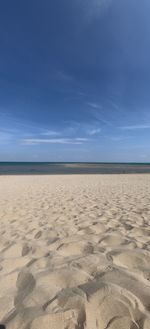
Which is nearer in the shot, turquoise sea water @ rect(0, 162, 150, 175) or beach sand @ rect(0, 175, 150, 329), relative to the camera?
beach sand @ rect(0, 175, 150, 329)

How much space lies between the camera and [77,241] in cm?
359

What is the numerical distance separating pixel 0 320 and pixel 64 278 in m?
0.84

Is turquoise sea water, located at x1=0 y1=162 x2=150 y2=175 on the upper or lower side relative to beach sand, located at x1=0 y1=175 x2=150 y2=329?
upper

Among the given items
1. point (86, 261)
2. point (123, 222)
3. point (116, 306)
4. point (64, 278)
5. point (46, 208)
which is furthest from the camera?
point (46, 208)

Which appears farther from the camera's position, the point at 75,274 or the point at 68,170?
the point at 68,170

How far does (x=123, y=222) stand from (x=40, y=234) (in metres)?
2.06

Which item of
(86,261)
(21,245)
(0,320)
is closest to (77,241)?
(86,261)

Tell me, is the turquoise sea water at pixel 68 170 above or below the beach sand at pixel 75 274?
above

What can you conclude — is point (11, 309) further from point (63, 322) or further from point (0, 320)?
point (63, 322)

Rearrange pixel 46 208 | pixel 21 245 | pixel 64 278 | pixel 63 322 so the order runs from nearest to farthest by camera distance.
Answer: pixel 63 322
pixel 64 278
pixel 21 245
pixel 46 208

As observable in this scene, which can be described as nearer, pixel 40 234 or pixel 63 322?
pixel 63 322

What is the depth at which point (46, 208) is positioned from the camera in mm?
6434

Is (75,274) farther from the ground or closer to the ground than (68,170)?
closer to the ground

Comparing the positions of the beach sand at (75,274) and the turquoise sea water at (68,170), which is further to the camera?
the turquoise sea water at (68,170)
